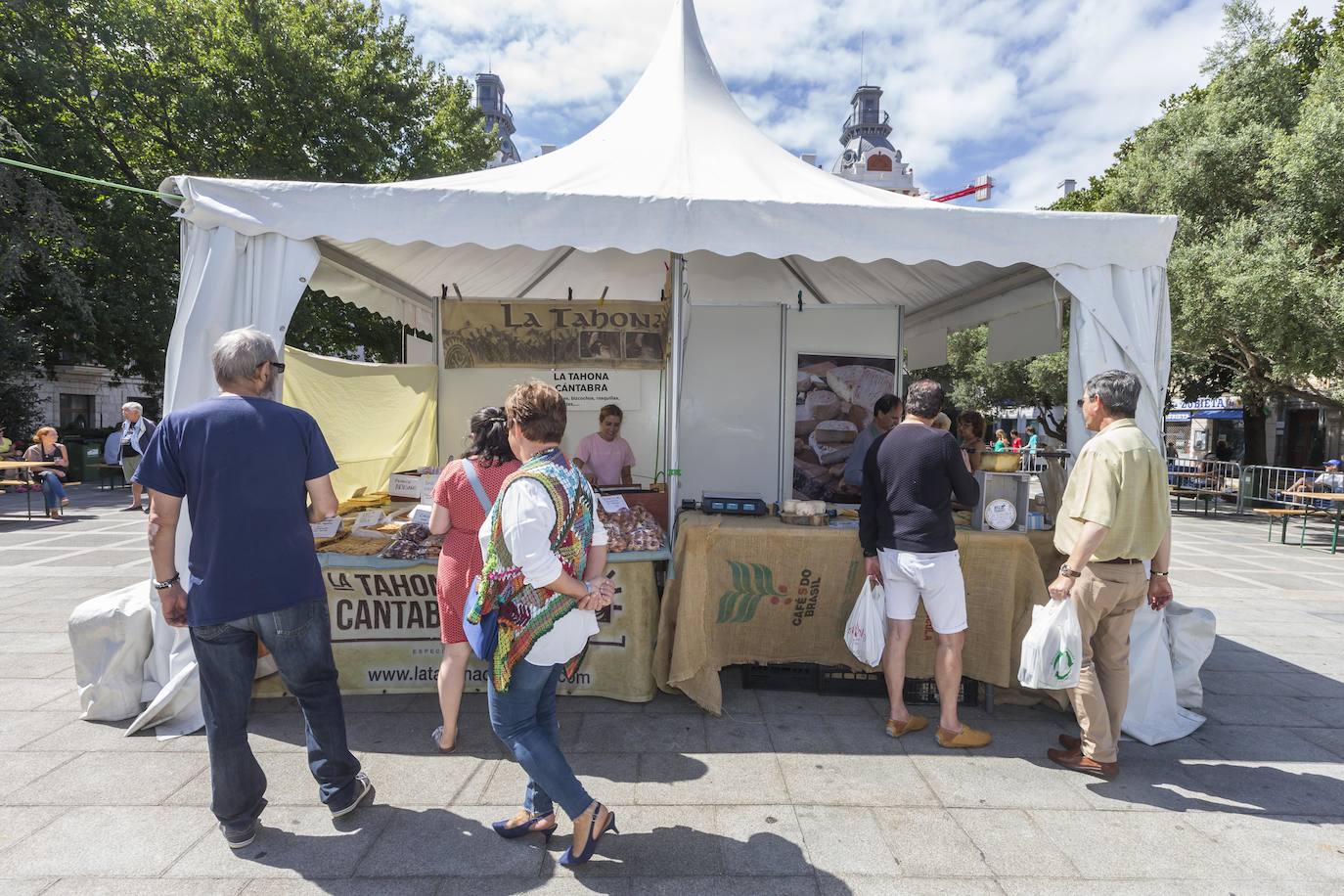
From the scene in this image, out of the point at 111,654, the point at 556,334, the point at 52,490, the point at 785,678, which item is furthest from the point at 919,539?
the point at 52,490

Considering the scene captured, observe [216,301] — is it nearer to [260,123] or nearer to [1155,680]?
[1155,680]

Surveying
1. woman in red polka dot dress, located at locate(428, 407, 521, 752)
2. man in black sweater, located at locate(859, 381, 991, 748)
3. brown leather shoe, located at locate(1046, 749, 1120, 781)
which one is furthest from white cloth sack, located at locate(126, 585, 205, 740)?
brown leather shoe, located at locate(1046, 749, 1120, 781)

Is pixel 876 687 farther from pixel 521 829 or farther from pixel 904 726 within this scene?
pixel 521 829

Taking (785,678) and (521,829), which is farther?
(785,678)

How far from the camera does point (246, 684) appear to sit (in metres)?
2.57

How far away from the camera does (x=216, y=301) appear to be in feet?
11.8

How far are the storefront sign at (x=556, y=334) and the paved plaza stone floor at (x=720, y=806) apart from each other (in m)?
3.02

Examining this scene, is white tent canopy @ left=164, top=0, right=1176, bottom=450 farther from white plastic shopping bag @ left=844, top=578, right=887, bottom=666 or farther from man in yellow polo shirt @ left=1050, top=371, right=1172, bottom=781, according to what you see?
white plastic shopping bag @ left=844, top=578, right=887, bottom=666

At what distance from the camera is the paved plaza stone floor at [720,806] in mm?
A: 2453

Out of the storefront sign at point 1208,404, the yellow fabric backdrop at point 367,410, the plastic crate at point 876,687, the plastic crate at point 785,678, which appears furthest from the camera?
the storefront sign at point 1208,404

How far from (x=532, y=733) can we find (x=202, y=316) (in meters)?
2.81

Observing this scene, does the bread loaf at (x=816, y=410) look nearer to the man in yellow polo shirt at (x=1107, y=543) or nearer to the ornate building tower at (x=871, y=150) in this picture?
the man in yellow polo shirt at (x=1107, y=543)

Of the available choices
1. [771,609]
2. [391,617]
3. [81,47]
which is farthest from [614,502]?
[81,47]

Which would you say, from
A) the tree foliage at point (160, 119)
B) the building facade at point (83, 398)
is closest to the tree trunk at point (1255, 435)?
the tree foliage at point (160, 119)
